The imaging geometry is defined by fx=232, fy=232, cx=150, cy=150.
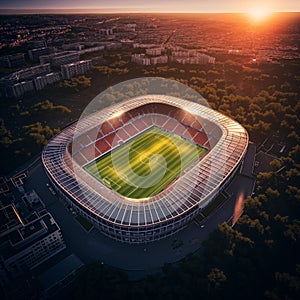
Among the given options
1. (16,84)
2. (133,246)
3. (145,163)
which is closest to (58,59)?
(16,84)

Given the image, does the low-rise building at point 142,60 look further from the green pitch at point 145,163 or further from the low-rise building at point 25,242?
the low-rise building at point 25,242

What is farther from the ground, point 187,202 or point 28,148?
point 187,202

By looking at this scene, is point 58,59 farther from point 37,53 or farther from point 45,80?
point 45,80

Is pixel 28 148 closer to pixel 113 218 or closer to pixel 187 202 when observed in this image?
pixel 113 218

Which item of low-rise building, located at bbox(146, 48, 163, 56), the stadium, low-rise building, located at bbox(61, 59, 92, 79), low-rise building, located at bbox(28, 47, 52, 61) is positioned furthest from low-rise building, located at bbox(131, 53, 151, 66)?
low-rise building, located at bbox(28, 47, 52, 61)

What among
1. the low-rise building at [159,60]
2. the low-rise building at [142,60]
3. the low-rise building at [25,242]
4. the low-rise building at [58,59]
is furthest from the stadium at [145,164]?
the low-rise building at [58,59]

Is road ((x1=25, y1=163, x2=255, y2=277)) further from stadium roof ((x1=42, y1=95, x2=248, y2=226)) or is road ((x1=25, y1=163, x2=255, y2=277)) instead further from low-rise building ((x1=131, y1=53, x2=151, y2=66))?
low-rise building ((x1=131, y1=53, x2=151, y2=66))

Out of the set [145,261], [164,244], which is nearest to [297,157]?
[164,244]

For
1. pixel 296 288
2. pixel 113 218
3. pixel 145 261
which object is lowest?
pixel 145 261
